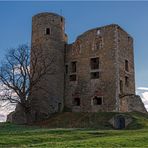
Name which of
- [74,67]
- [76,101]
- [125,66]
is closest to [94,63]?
[74,67]

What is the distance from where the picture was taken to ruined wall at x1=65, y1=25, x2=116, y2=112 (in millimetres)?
36781

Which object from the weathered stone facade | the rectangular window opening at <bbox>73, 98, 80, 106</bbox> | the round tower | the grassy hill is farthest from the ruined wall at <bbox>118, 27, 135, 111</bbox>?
the round tower

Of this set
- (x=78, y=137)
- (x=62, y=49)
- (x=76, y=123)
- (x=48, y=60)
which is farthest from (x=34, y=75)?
(x=78, y=137)

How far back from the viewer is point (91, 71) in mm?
38688

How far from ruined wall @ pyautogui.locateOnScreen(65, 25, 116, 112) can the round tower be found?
1278mm

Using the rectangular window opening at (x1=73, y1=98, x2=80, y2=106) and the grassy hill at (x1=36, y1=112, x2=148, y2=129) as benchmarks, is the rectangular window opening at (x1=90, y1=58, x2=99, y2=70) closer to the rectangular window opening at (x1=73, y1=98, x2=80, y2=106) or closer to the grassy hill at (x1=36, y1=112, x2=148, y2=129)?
the rectangular window opening at (x1=73, y1=98, x2=80, y2=106)

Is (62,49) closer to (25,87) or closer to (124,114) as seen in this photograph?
(25,87)

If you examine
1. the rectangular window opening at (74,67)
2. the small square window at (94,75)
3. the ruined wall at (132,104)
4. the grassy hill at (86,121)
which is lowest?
the grassy hill at (86,121)

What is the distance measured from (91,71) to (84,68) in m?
1.11

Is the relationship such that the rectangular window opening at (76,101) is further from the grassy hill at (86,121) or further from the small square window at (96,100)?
the grassy hill at (86,121)

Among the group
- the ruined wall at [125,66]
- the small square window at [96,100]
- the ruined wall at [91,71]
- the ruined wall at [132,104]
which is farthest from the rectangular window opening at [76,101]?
the ruined wall at [132,104]

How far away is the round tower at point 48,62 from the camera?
38.4 metres

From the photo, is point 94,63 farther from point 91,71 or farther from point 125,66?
point 125,66

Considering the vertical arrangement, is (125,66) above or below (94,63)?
below
